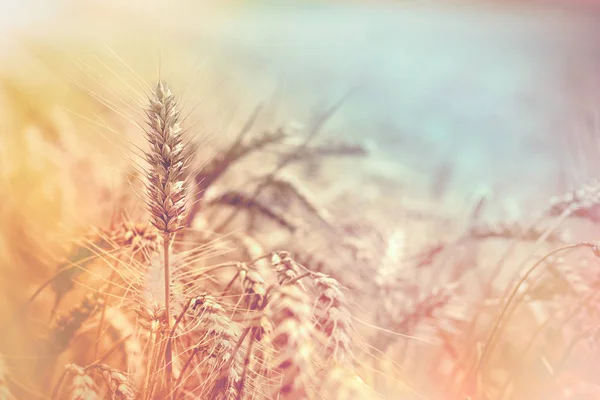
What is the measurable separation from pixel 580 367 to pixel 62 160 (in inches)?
47.8

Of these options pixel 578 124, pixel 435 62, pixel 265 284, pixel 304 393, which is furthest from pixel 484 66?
pixel 304 393

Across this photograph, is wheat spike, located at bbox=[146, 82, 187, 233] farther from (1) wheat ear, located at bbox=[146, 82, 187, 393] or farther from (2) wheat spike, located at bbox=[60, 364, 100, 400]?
(2) wheat spike, located at bbox=[60, 364, 100, 400]

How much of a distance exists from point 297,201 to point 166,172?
1.09ft

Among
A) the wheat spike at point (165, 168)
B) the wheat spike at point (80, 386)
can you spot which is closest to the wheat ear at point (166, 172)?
the wheat spike at point (165, 168)

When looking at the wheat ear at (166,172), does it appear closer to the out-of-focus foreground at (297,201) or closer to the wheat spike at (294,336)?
the out-of-focus foreground at (297,201)

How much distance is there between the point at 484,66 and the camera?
44.9 inches

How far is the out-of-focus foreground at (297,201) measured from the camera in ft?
2.80

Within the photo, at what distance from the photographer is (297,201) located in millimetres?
1066

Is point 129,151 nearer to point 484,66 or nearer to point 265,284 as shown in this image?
point 265,284

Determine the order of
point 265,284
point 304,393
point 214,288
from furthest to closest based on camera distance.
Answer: point 214,288, point 265,284, point 304,393

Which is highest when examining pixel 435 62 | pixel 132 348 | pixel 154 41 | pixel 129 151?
pixel 435 62

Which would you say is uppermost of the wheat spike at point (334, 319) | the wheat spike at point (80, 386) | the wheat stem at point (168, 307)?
the wheat spike at point (334, 319)

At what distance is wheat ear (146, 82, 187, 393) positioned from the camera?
→ 812 millimetres

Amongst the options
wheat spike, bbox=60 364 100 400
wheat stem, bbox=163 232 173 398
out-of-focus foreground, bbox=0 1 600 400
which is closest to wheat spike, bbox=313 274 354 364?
Result: out-of-focus foreground, bbox=0 1 600 400
